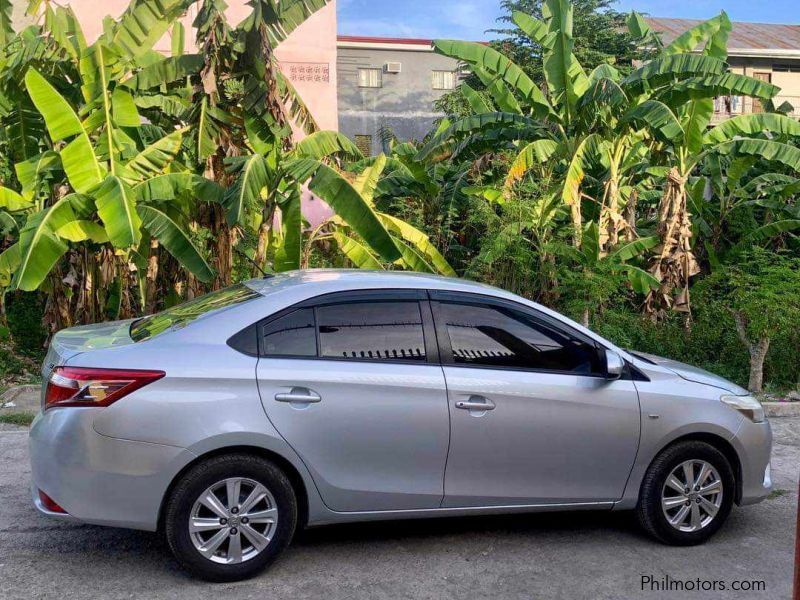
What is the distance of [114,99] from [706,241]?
35.7 feet

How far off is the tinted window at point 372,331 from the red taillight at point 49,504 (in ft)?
5.25

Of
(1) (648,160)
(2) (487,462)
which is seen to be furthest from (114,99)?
(1) (648,160)

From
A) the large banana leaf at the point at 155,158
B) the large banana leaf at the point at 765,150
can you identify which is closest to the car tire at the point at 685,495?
the large banana leaf at the point at 155,158

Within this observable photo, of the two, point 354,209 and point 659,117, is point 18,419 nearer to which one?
point 354,209

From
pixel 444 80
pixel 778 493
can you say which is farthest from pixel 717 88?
pixel 444 80

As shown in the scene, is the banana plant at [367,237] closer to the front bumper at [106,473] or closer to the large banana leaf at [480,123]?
the large banana leaf at [480,123]

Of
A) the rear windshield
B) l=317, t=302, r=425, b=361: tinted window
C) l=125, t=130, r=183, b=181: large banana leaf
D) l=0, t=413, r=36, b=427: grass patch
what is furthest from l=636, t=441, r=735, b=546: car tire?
l=125, t=130, r=183, b=181: large banana leaf

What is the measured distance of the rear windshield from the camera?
16.1 ft

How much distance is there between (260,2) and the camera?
34.2ft

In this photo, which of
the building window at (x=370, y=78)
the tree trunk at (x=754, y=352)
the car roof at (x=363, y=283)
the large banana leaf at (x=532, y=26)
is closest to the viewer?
the car roof at (x=363, y=283)

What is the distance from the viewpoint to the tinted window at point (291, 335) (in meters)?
4.74

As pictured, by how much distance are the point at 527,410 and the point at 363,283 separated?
1234mm

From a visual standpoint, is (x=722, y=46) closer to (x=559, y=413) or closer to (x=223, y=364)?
(x=559, y=413)

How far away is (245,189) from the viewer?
962cm
